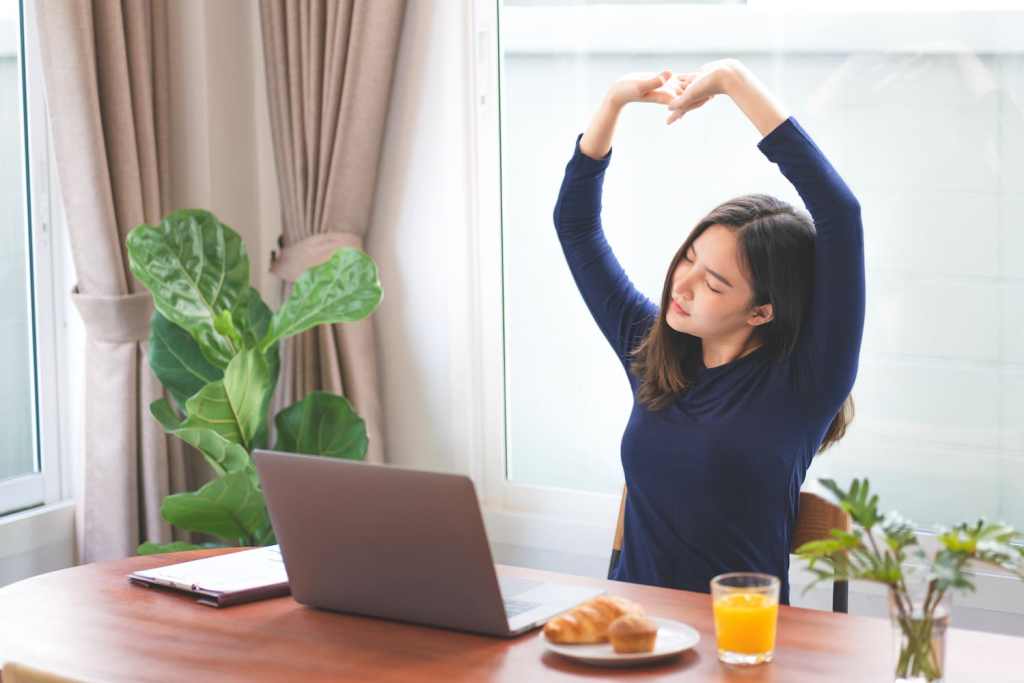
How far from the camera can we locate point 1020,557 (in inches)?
52.5

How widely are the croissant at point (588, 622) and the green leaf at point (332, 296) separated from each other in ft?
4.28

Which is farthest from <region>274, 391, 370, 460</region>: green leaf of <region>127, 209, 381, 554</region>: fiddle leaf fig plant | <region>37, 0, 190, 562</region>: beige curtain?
<region>37, 0, 190, 562</region>: beige curtain

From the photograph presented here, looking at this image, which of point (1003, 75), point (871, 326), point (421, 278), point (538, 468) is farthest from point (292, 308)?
point (1003, 75)

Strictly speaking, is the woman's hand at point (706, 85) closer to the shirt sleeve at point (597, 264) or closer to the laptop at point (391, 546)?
the shirt sleeve at point (597, 264)

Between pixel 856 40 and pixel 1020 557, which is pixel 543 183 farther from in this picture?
pixel 1020 557

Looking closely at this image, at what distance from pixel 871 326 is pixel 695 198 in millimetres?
483

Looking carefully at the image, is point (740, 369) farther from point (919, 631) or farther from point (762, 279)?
point (919, 631)

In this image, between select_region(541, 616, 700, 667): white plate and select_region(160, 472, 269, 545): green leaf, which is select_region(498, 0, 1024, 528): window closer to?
select_region(160, 472, 269, 545): green leaf

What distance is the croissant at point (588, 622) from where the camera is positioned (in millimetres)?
1554

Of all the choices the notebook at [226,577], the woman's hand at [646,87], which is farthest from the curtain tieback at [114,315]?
the woman's hand at [646,87]

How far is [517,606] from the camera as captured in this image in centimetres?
172

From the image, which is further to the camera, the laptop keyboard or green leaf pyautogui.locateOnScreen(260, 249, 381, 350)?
green leaf pyautogui.locateOnScreen(260, 249, 381, 350)

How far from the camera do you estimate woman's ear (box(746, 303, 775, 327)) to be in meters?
2.03

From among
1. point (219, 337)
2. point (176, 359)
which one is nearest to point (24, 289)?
point (176, 359)
